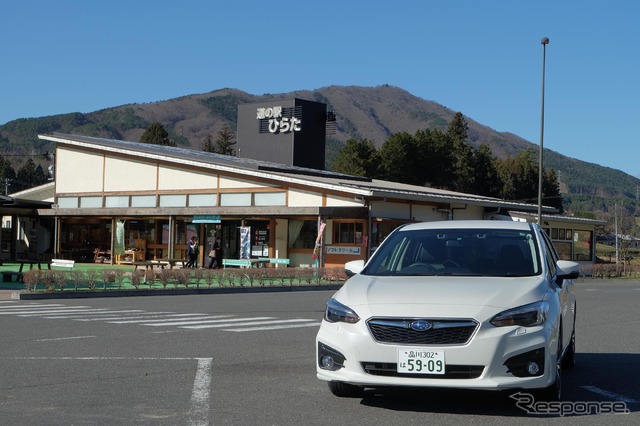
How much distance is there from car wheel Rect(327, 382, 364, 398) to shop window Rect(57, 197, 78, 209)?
4266cm

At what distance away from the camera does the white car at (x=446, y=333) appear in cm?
641

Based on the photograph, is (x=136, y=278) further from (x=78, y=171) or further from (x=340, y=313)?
(x=78, y=171)

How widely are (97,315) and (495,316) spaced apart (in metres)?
11.4

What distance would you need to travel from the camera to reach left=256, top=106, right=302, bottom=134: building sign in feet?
170

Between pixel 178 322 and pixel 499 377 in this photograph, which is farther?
pixel 178 322

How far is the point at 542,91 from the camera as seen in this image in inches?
1620

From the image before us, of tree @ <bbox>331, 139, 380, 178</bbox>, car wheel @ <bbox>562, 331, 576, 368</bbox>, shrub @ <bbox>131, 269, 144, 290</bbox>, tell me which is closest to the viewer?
car wheel @ <bbox>562, 331, 576, 368</bbox>

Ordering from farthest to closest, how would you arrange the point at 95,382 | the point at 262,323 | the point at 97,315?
1. the point at 97,315
2. the point at 262,323
3. the point at 95,382

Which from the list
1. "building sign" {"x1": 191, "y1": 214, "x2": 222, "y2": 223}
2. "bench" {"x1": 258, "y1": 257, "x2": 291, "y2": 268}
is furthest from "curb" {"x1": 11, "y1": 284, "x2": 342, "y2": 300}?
"building sign" {"x1": 191, "y1": 214, "x2": 222, "y2": 223}

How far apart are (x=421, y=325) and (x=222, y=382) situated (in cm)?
265

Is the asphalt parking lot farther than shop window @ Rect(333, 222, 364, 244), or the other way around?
shop window @ Rect(333, 222, 364, 244)

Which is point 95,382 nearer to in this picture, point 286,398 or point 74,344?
point 286,398

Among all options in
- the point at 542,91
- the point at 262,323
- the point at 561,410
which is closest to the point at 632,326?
the point at 262,323

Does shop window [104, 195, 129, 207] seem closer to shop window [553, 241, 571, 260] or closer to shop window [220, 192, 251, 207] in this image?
shop window [220, 192, 251, 207]
